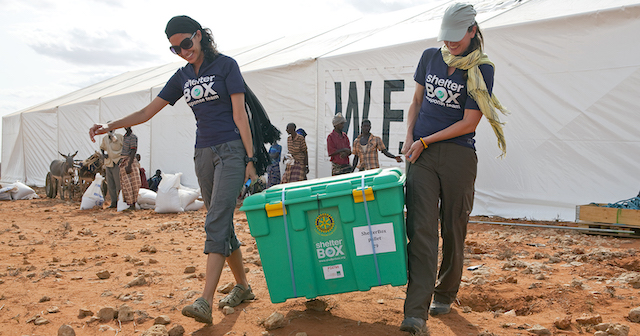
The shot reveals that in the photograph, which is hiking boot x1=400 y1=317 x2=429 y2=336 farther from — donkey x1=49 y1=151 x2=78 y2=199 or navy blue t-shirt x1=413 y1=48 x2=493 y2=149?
donkey x1=49 y1=151 x2=78 y2=199

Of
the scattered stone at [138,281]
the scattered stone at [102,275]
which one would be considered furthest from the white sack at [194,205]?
the scattered stone at [138,281]

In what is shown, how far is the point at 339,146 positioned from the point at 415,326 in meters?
5.70

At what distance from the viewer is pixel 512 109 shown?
7.16 m

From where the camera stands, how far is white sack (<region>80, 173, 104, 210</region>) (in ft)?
31.0

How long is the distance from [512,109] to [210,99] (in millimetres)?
5463

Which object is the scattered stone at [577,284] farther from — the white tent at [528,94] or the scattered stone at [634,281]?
the white tent at [528,94]

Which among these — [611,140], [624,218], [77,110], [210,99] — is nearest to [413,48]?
[611,140]

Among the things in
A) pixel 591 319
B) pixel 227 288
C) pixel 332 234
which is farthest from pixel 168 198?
pixel 591 319

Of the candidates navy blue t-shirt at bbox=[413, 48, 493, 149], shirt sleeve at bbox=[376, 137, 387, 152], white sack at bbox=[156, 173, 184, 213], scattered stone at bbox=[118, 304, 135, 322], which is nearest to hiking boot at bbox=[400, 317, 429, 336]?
navy blue t-shirt at bbox=[413, 48, 493, 149]

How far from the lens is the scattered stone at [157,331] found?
2420mm

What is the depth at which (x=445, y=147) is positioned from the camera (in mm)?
2578

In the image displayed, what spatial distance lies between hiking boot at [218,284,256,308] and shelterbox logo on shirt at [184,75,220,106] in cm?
112

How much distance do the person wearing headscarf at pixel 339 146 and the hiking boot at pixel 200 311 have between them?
549 centimetres

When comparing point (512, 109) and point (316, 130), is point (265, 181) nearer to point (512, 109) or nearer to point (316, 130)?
point (316, 130)
